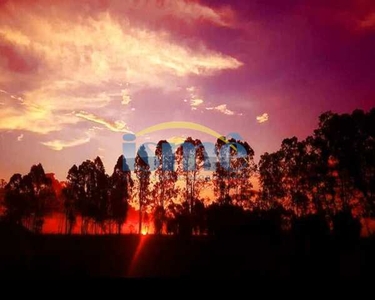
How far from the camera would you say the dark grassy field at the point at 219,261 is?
17.6 metres

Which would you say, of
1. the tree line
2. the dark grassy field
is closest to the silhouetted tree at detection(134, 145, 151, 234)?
the tree line

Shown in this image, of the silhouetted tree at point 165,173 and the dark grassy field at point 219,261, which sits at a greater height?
the silhouetted tree at point 165,173

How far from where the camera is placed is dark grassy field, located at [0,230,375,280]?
57.7 ft

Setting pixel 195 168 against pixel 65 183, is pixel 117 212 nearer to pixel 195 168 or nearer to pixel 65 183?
pixel 65 183

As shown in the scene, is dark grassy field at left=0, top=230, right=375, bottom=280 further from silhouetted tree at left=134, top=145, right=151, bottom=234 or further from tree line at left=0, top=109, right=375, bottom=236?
silhouetted tree at left=134, top=145, right=151, bottom=234

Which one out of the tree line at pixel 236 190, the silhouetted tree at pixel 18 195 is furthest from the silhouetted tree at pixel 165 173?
the silhouetted tree at pixel 18 195

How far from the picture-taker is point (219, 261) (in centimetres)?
2353

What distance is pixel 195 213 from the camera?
4616cm

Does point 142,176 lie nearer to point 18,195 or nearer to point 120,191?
point 120,191

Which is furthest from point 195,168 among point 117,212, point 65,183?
point 65,183

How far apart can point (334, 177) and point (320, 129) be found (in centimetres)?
554

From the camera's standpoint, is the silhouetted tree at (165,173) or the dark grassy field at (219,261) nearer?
the dark grassy field at (219,261)

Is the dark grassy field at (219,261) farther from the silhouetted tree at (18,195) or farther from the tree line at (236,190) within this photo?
the silhouetted tree at (18,195)

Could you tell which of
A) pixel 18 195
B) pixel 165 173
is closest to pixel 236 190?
pixel 165 173
